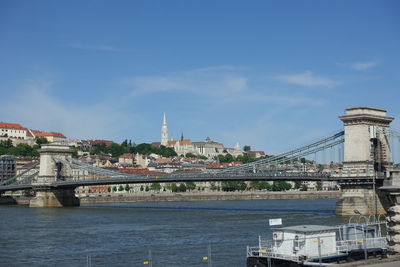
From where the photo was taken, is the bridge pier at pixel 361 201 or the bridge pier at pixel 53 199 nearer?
the bridge pier at pixel 361 201

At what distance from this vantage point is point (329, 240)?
19672 millimetres

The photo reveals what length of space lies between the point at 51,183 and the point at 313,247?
57859 mm

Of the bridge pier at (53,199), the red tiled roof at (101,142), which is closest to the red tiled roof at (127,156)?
the red tiled roof at (101,142)

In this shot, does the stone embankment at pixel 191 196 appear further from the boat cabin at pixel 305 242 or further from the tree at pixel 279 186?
the boat cabin at pixel 305 242

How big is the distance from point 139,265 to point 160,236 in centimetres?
1112

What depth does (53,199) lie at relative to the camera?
73188 mm

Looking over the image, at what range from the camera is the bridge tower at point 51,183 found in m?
72.9

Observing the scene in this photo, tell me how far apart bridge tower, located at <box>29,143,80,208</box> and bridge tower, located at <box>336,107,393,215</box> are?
129 feet

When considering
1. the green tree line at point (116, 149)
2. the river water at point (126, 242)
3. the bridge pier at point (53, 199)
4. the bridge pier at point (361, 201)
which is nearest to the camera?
the river water at point (126, 242)

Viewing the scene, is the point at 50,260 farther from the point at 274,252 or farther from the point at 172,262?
the point at 274,252

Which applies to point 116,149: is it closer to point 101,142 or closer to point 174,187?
point 101,142

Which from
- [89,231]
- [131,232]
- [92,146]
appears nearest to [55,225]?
[89,231]

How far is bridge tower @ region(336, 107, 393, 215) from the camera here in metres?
42.5

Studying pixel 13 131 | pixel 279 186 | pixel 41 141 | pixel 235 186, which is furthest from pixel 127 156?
pixel 279 186
